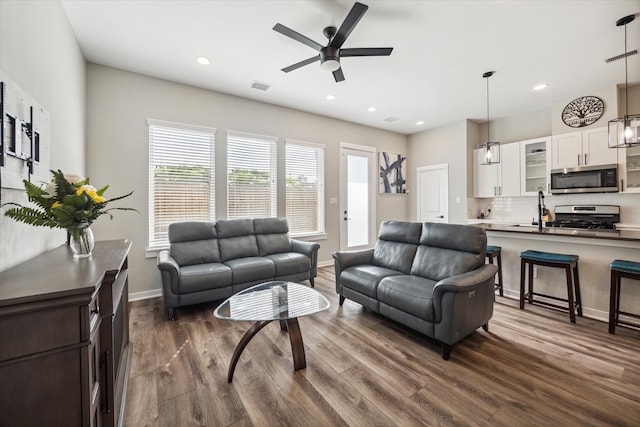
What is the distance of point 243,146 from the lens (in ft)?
14.4

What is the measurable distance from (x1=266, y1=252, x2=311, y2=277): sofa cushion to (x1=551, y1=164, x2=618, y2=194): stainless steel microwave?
174 inches

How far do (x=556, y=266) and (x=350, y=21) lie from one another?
10.5 feet

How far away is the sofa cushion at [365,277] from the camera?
2.84m

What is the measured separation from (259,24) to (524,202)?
18.2ft

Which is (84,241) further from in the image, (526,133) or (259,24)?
(526,133)

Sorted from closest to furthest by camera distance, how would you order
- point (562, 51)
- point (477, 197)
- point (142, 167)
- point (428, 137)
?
point (562, 51), point (142, 167), point (477, 197), point (428, 137)

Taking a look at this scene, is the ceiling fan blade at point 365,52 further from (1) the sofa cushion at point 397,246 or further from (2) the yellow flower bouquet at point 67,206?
(2) the yellow flower bouquet at point 67,206

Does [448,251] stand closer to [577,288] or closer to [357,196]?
[577,288]

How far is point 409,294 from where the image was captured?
2430mm

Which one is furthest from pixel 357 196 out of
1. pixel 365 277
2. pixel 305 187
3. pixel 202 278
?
pixel 202 278

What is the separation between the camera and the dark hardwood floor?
1622 mm

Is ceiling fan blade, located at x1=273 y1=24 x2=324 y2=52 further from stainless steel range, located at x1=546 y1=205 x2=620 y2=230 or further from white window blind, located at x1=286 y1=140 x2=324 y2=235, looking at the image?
stainless steel range, located at x1=546 y1=205 x2=620 y2=230

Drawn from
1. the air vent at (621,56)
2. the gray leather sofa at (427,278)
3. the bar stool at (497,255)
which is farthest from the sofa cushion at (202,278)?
the air vent at (621,56)

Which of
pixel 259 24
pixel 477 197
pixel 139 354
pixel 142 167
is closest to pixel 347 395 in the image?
pixel 139 354
